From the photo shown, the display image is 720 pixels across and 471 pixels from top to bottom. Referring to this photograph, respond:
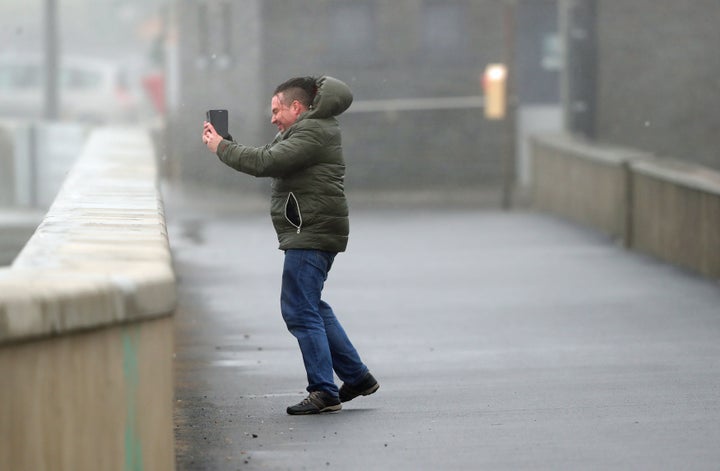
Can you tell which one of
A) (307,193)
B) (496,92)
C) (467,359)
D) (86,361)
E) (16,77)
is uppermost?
(307,193)

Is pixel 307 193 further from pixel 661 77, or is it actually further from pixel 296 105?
pixel 661 77

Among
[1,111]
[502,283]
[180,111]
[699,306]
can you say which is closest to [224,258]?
[502,283]

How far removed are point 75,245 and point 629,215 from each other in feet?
35.7

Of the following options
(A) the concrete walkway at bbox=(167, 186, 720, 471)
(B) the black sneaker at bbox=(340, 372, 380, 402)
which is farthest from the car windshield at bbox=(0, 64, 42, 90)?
(B) the black sneaker at bbox=(340, 372, 380, 402)

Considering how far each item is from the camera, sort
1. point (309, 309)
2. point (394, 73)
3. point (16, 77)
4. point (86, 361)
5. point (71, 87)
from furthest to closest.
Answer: point (71, 87), point (16, 77), point (394, 73), point (309, 309), point (86, 361)

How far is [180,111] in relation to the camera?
1273 inches

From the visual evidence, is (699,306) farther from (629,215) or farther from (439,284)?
(629,215)

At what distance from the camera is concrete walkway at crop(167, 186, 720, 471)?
7.61m

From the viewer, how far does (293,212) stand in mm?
8266

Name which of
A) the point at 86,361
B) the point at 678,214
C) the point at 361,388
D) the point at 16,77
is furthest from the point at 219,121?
the point at 16,77

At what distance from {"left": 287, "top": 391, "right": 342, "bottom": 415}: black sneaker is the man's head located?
1.22 m

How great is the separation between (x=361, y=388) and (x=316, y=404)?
0.34m

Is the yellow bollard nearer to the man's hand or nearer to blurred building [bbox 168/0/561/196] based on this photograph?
blurred building [bbox 168/0/561/196]

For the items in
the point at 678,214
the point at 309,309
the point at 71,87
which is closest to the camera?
the point at 309,309
